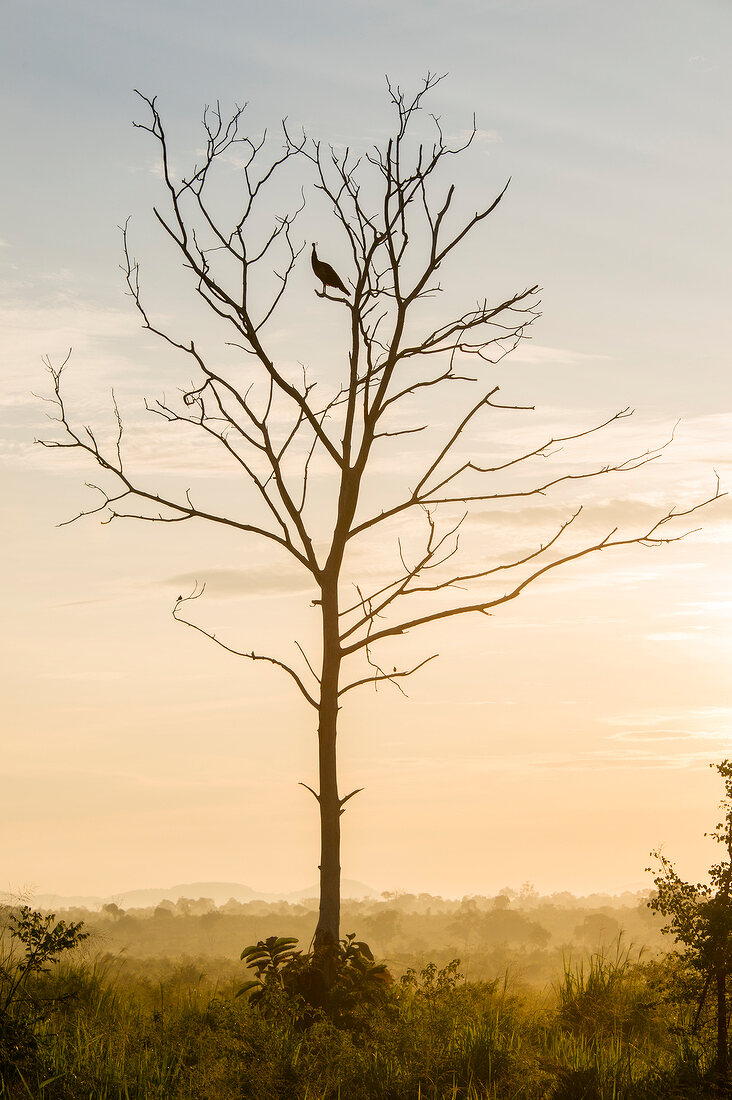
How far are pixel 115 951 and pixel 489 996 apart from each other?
26.2 metres

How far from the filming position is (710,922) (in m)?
6.86

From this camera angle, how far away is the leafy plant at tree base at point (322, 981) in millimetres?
9234

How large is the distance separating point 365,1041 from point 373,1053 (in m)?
0.67

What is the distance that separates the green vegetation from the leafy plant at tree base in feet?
0.06

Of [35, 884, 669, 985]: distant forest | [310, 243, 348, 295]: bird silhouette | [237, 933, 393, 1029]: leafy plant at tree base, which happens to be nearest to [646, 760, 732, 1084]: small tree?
[237, 933, 393, 1029]: leafy plant at tree base

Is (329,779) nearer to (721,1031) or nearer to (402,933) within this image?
(721,1031)

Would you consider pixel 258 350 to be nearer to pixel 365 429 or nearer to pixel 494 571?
pixel 365 429

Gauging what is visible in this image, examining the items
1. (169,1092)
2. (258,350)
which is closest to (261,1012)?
(169,1092)

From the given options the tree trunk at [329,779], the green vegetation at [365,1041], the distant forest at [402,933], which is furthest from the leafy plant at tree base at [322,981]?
the distant forest at [402,933]

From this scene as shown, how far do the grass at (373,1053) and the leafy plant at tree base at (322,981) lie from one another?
12 cm

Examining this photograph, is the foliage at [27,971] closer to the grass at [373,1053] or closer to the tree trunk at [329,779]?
the grass at [373,1053]

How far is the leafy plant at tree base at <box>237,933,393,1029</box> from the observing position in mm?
9234

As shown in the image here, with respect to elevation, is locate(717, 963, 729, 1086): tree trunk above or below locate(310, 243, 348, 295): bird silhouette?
below

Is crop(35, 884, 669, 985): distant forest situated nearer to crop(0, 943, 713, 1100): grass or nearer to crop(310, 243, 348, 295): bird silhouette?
crop(0, 943, 713, 1100): grass
